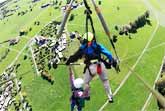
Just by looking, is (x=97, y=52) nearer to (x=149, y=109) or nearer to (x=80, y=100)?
(x=80, y=100)

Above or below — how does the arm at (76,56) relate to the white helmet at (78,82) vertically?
above

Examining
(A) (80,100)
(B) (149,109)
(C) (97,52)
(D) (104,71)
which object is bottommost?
(B) (149,109)

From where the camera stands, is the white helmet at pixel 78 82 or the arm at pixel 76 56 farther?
the white helmet at pixel 78 82

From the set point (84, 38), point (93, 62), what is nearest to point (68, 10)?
point (84, 38)

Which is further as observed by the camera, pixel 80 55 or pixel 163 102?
pixel 80 55

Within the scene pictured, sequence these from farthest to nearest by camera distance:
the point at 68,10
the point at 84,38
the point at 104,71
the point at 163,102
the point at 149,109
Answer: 1. the point at 149,109
2. the point at 104,71
3. the point at 84,38
4. the point at 68,10
5. the point at 163,102

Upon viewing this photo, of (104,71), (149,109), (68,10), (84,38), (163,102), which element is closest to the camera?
(163,102)

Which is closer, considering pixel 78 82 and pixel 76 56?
pixel 76 56

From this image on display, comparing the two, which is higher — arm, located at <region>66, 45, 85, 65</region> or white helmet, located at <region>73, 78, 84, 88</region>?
arm, located at <region>66, 45, 85, 65</region>

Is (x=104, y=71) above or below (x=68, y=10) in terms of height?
below

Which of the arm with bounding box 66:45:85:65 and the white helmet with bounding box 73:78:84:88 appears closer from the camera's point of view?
the arm with bounding box 66:45:85:65

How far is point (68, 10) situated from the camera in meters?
20.6

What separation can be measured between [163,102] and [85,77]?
11.5 meters

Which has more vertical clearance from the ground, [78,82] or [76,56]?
[76,56]
